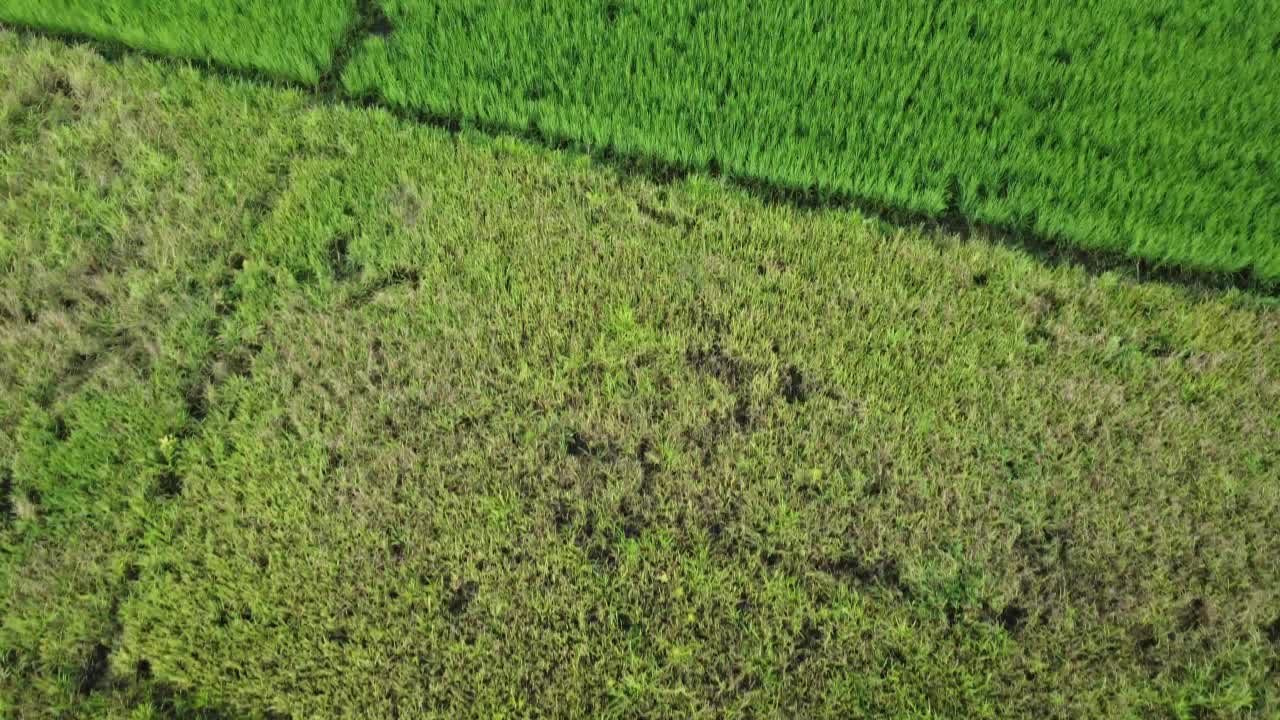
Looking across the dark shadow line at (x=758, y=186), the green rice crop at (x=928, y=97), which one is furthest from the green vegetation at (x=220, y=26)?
the green rice crop at (x=928, y=97)

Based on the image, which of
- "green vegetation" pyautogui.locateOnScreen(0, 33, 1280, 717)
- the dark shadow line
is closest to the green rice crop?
the dark shadow line

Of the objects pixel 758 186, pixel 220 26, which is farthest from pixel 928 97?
pixel 220 26

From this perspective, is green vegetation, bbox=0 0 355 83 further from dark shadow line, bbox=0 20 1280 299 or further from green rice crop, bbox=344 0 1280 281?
green rice crop, bbox=344 0 1280 281

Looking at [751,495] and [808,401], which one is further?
[808,401]

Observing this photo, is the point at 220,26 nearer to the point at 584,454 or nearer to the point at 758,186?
the point at 758,186

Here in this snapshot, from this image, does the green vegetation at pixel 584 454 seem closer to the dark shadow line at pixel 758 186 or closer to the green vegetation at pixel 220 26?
the dark shadow line at pixel 758 186

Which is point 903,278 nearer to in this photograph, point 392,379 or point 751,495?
point 751,495

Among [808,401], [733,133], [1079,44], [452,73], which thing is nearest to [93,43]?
[452,73]
